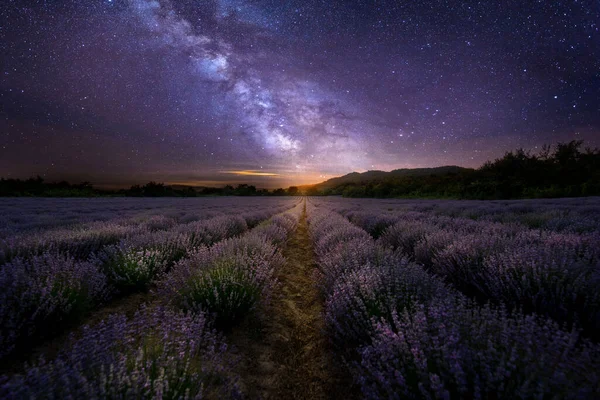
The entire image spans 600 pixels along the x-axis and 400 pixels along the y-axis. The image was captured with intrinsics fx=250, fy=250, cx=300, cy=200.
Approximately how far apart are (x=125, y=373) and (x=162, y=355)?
196 millimetres

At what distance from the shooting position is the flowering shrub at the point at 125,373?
3.37 ft

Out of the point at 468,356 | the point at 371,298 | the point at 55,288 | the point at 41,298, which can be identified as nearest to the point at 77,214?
the point at 55,288

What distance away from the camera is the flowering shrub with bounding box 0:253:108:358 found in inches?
75.5

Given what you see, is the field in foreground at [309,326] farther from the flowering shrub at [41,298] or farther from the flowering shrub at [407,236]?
the flowering shrub at [407,236]

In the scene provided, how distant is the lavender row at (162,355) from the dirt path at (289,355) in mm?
219

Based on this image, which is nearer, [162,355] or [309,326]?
[162,355]

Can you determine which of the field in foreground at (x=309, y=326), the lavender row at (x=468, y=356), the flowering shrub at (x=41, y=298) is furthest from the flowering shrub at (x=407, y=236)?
the flowering shrub at (x=41, y=298)

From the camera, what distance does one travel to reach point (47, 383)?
104cm

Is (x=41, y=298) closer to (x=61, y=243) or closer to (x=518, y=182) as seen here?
(x=61, y=243)

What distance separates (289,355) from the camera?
2.18 metres

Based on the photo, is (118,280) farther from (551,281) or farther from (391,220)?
(391,220)

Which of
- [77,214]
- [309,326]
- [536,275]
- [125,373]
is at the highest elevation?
[536,275]

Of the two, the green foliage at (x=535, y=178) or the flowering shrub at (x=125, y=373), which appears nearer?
the flowering shrub at (x=125, y=373)

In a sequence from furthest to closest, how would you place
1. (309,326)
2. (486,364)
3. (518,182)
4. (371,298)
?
1. (518,182)
2. (309,326)
3. (371,298)
4. (486,364)
